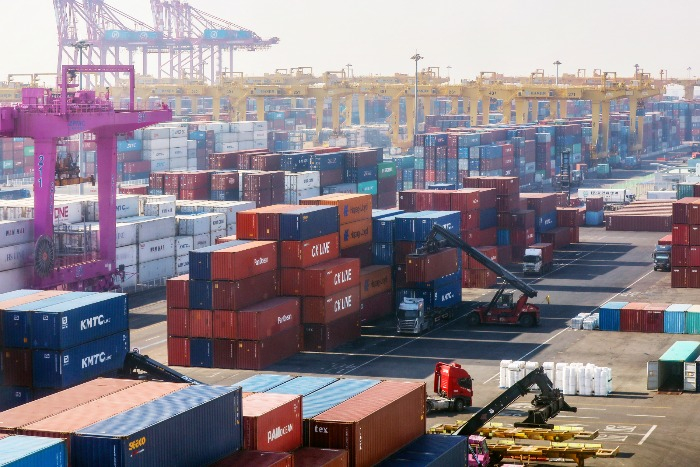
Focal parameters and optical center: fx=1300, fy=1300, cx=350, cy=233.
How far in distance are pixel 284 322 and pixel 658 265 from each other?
4251 cm

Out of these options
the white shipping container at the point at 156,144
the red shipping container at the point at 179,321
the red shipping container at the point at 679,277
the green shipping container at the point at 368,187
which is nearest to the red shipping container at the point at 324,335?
the red shipping container at the point at 179,321

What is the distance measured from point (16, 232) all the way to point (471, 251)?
28591 mm

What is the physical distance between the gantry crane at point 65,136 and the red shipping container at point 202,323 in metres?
17.4

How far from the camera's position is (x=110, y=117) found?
84.9 m

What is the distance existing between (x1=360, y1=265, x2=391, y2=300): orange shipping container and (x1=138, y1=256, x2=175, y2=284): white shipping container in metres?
20.4

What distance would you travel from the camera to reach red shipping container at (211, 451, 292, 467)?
3644 centimetres

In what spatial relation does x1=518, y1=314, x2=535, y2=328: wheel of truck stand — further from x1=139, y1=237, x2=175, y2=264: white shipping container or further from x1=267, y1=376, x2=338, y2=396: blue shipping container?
x1=267, y1=376, x2=338, y2=396: blue shipping container

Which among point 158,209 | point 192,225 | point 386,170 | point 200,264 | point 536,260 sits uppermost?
point 386,170

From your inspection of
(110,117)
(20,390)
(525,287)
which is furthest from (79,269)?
(20,390)

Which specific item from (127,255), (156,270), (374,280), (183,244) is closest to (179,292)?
(374,280)

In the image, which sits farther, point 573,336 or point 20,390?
point 573,336

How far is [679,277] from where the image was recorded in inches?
3711

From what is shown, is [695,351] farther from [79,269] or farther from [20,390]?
[79,269]

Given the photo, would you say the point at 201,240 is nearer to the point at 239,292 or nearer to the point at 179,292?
the point at 179,292
